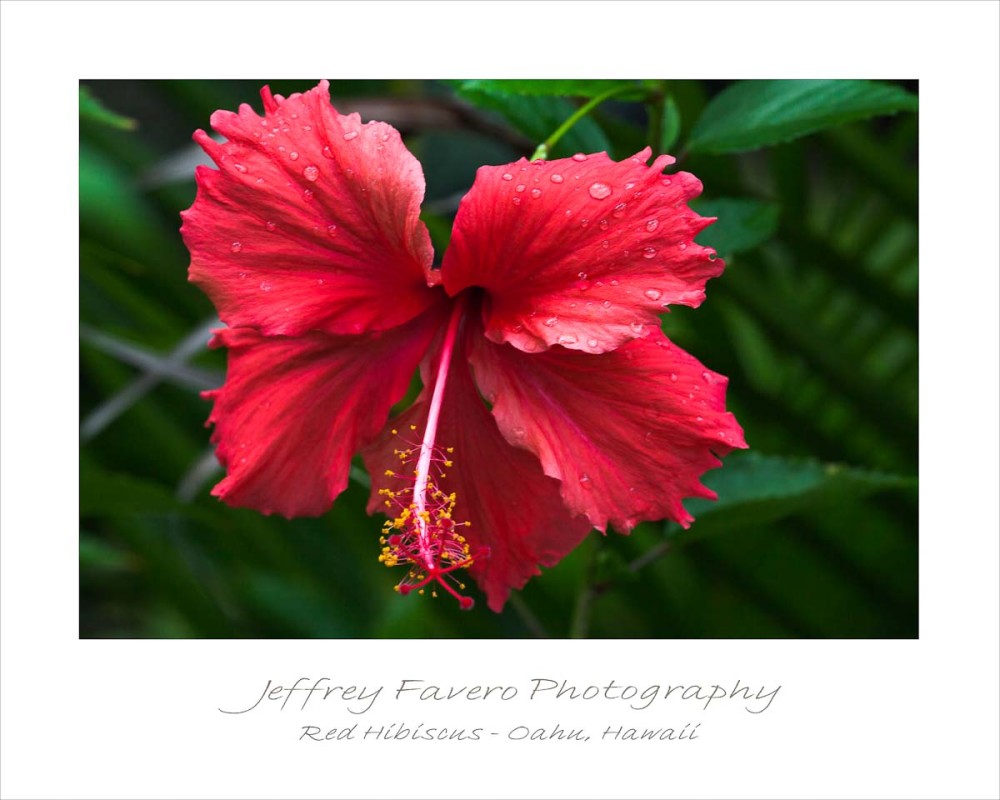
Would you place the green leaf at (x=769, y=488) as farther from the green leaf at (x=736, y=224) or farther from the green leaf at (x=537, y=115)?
the green leaf at (x=537, y=115)

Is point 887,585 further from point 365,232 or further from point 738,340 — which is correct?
point 365,232

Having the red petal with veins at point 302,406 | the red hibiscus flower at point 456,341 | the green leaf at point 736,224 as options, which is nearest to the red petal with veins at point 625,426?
the red hibiscus flower at point 456,341

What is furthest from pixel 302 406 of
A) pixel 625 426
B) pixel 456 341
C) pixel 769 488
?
pixel 769 488

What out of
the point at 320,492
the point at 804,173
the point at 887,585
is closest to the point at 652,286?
the point at 320,492

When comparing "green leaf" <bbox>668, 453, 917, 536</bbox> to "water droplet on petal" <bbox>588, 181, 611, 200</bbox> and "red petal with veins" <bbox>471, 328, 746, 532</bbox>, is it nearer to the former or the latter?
"red petal with veins" <bbox>471, 328, 746, 532</bbox>

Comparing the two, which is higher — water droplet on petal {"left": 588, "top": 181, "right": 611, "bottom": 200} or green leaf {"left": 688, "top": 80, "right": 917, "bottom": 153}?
green leaf {"left": 688, "top": 80, "right": 917, "bottom": 153}

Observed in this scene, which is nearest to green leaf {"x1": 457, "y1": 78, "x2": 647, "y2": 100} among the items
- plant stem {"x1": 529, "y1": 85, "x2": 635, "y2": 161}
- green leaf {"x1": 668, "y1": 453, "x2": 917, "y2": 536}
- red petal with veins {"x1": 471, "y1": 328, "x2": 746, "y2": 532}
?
plant stem {"x1": 529, "y1": 85, "x2": 635, "y2": 161}

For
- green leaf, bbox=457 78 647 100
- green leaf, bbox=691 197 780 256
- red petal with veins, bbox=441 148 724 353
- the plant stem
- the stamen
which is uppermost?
green leaf, bbox=457 78 647 100
